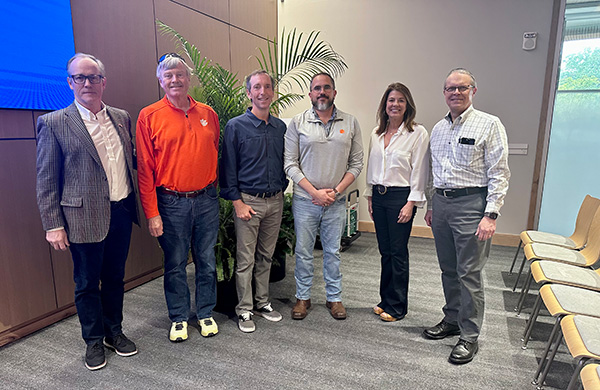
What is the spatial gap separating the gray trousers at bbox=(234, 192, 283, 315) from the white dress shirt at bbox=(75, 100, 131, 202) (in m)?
0.74

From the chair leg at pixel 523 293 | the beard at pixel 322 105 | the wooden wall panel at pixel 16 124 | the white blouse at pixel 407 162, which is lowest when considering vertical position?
the chair leg at pixel 523 293

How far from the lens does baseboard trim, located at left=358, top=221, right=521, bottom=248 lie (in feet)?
14.6

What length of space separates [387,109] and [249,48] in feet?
8.77

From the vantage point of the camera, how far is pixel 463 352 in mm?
2162

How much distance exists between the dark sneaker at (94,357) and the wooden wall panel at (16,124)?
1369 mm

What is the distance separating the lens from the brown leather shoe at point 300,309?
2678mm

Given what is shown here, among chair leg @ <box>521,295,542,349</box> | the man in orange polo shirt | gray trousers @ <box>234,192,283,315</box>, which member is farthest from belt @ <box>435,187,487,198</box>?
the man in orange polo shirt

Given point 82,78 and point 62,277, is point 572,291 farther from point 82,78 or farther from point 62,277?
point 62,277

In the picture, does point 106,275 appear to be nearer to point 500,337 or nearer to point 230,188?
point 230,188

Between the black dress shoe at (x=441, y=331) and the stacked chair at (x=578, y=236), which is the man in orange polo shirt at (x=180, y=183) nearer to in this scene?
the black dress shoe at (x=441, y=331)

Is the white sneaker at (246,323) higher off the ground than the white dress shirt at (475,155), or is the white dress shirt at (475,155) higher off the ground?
the white dress shirt at (475,155)

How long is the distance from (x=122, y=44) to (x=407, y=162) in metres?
2.33

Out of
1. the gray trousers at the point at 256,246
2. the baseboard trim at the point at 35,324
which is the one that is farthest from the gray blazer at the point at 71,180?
the baseboard trim at the point at 35,324

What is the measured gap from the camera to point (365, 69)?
15.5 feet
